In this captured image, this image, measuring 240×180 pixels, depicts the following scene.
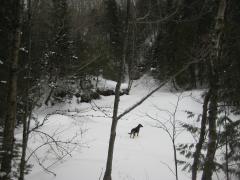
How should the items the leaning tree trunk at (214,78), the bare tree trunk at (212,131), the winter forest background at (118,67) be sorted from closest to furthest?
the winter forest background at (118,67) → the leaning tree trunk at (214,78) → the bare tree trunk at (212,131)

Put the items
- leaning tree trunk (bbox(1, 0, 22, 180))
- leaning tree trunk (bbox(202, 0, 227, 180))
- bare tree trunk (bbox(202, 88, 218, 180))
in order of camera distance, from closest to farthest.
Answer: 1. leaning tree trunk (bbox(1, 0, 22, 180))
2. leaning tree trunk (bbox(202, 0, 227, 180))
3. bare tree trunk (bbox(202, 88, 218, 180))

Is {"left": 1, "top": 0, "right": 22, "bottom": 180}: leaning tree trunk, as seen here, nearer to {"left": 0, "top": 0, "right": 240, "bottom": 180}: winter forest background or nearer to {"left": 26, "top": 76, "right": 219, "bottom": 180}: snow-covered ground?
{"left": 0, "top": 0, "right": 240, "bottom": 180}: winter forest background

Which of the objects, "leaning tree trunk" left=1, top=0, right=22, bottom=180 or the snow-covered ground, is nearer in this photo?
"leaning tree trunk" left=1, top=0, right=22, bottom=180

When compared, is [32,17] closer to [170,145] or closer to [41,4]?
[41,4]

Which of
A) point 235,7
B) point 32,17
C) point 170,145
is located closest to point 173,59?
point 170,145

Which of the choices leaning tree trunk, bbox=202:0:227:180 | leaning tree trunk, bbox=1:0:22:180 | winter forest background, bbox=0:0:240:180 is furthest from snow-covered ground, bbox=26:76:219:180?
leaning tree trunk, bbox=202:0:227:180

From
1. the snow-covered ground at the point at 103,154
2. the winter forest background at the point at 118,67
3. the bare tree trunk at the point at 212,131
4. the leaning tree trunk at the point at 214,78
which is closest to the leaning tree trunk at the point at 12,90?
the winter forest background at the point at 118,67

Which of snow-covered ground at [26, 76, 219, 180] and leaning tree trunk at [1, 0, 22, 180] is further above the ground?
leaning tree trunk at [1, 0, 22, 180]

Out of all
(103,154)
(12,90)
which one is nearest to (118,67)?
(12,90)

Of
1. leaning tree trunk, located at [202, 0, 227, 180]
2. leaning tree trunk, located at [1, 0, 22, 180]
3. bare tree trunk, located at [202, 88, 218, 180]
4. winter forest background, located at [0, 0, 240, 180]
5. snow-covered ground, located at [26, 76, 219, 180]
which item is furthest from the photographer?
snow-covered ground, located at [26, 76, 219, 180]

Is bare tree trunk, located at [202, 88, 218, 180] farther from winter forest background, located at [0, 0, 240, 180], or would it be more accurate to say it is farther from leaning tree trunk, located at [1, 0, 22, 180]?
leaning tree trunk, located at [1, 0, 22, 180]

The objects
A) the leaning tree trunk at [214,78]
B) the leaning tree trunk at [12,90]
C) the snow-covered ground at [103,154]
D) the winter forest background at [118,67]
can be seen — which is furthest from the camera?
the snow-covered ground at [103,154]

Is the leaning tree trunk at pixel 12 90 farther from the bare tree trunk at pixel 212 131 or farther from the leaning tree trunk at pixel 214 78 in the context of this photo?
the bare tree trunk at pixel 212 131

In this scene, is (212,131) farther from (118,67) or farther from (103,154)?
(103,154)
